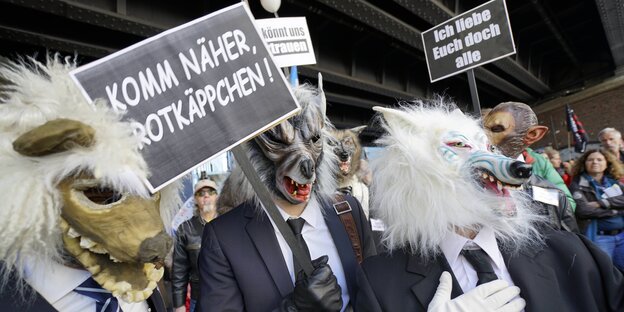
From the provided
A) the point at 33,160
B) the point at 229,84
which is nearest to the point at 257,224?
the point at 229,84

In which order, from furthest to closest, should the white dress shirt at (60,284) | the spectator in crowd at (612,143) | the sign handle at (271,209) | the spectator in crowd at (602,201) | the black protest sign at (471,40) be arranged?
the spectator in crowd at (612,143)
the spectator in crowd at (602,201)
the black protest sign at (471,40)
the sign handle at (271,209)
the white dress shirt at (60,284)

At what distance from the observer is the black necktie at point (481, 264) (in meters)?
1.32

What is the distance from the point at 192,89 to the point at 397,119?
2.76 ft

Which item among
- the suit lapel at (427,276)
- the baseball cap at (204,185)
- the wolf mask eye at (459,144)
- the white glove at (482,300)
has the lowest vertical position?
the white glove at (482,300)

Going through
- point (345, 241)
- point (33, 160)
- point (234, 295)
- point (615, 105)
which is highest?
point (615, 105)

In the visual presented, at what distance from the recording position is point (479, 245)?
1.39m

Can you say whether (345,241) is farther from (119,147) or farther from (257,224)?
(119,147)

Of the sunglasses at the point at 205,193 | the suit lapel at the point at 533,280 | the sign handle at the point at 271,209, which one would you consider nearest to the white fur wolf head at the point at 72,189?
the sign handle at the point at 271,209

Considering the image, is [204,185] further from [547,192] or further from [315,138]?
[547,192]

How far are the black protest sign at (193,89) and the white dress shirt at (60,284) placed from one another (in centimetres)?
39

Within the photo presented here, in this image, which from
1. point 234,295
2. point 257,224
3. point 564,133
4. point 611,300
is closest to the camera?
point 611,300

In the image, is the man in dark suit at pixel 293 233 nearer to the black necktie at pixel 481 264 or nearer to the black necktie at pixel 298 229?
the black necktie at pixel 298 229

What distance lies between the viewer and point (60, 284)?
3.95 feet

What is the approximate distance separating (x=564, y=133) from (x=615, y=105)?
1.73 metres
